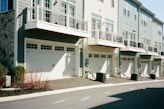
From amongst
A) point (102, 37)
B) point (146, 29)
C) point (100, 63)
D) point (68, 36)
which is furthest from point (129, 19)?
point (68, 36)

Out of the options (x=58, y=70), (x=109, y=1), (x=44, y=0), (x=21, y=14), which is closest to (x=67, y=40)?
(x=58, y=70)

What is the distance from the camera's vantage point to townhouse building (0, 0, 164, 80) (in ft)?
56.3

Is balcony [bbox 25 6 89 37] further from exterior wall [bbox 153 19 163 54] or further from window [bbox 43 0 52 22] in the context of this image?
exterior wall [bbox 153 19 163 54]

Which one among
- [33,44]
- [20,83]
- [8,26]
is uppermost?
[8,26]

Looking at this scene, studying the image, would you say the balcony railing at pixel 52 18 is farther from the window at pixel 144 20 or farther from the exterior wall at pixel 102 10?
the window at pixel 144 20

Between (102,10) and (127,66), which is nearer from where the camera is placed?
(102,10)

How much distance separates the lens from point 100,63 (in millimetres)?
27000

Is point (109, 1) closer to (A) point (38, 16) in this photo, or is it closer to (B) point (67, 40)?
(B) point (67, 40)

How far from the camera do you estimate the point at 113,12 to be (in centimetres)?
3036

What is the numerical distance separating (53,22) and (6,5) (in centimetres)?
371

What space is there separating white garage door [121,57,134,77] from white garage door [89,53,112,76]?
10.6ft

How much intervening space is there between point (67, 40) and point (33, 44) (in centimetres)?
388

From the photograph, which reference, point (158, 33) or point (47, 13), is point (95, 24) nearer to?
point (47, 13)

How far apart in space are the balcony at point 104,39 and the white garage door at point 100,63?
1671 millimetres
